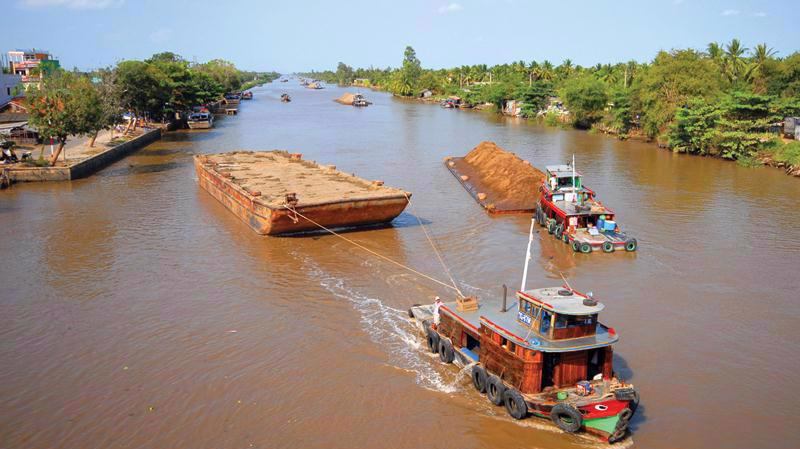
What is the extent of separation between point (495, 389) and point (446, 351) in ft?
6.41

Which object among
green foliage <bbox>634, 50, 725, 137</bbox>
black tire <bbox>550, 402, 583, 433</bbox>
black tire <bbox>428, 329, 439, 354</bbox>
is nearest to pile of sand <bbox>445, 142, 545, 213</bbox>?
Answer: black tire <bbox>428, 329, 439, 354</bbox>

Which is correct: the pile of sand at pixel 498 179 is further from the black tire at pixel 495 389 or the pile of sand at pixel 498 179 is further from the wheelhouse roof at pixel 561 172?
the black tire at pixel 495 389

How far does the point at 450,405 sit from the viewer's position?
12305 mm

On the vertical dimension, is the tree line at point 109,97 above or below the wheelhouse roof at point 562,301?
→ above

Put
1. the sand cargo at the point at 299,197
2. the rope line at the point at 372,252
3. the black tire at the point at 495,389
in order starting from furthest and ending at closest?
the sand cargo at the point at 299,197
the rope line at the point at 372,252
the black tire at the point at 495,389

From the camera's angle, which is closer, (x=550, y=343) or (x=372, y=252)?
(x=550, y=343)

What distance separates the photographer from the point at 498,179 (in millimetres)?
33000

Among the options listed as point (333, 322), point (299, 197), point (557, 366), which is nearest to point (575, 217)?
point (299, 197)

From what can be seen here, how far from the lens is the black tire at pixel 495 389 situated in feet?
38.7

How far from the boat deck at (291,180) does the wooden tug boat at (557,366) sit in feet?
37.3

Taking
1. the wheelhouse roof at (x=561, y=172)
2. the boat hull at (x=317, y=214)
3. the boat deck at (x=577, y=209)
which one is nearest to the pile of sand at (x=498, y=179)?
the wheelhouse roof at (x=561, y=172)

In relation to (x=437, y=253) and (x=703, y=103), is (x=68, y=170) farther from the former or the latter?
(x=703, y=103)

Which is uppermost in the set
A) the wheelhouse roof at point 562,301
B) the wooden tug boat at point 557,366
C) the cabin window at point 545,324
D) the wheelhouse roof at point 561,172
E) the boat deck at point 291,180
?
the wheelhouse roof at point 561,172

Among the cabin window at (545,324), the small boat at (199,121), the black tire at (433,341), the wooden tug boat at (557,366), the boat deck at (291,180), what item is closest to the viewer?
the wooden tug boat at (557,366)
